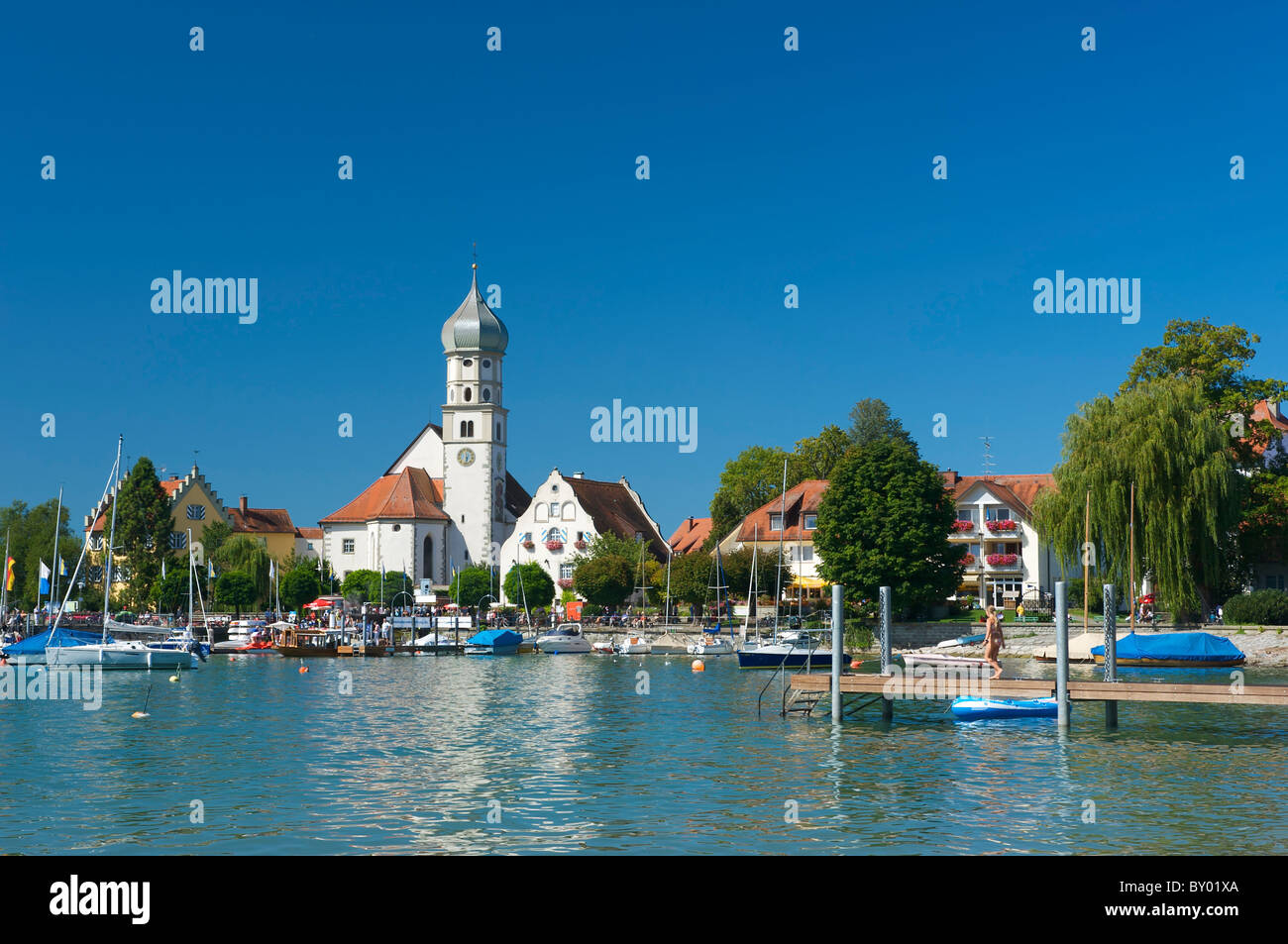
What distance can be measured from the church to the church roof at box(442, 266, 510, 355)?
0.32ft

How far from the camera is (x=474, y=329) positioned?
127500 millimetres

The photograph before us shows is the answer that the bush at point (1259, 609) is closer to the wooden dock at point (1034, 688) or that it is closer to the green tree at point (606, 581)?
the wooden dock at point (1034, 688)

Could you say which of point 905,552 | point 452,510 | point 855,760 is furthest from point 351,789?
point 452,510

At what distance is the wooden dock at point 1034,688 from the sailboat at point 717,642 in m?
38.4

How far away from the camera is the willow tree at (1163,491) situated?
205 ft

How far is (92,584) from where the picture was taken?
116m

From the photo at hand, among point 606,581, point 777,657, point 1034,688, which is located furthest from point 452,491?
point 1034,688

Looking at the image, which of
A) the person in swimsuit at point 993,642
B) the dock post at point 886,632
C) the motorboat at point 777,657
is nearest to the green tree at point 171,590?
the motorboat at point 777,657

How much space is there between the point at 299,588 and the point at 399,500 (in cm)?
1335

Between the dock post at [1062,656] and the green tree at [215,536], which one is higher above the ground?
the green tree at [215,536]

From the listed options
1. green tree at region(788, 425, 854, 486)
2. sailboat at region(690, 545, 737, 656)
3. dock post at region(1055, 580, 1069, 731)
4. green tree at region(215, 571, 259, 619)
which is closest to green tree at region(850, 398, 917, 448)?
green tree at region(788, 425, 854, 486)

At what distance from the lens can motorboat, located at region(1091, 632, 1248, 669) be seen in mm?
55344
